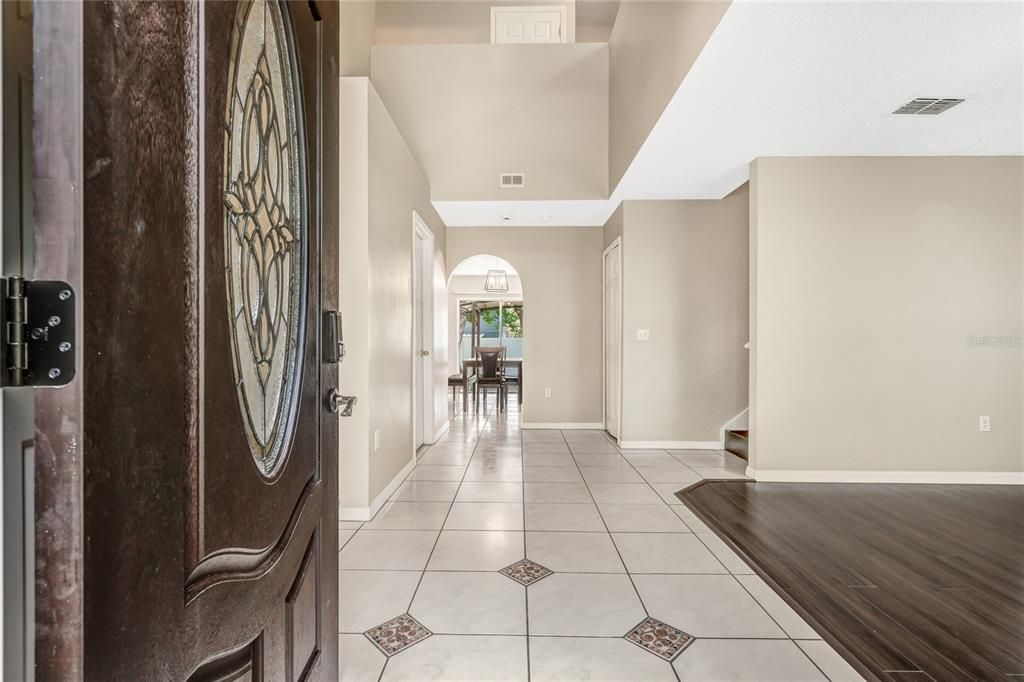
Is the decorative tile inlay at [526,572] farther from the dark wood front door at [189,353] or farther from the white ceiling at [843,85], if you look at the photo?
the white ceiling at [843,85]

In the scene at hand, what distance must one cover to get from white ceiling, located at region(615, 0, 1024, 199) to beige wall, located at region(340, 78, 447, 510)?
179cm

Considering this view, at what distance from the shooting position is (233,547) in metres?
0.69

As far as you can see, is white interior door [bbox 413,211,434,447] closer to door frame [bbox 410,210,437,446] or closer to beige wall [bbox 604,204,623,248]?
door frame [bbox 410,210,437,446]

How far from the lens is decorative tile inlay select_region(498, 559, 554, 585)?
213 cm

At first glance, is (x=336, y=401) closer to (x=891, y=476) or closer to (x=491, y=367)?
(x=891, y=476)

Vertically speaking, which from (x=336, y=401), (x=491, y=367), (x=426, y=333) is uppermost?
(x=426, y=333)

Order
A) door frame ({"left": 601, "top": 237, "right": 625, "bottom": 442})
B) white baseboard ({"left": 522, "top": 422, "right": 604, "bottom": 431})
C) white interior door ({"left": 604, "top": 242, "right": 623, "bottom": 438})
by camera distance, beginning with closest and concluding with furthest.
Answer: door frame ({"left": 601, "top": 237, "right": 625, "bottom": 442}) → white interior door ({"left": 604, "top": 242, "right": 623, "bottom": 438}) → white baseboard ({"left": 522, "top": 422, "right": 604, "bottom": 431})

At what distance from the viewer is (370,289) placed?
2926 mm

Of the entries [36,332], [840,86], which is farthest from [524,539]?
[840,86]

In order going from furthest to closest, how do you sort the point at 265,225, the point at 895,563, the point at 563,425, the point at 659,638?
1. the point at 563,425
2. the point at 895,563
3. the point at 659,638
4. the point at 265,225

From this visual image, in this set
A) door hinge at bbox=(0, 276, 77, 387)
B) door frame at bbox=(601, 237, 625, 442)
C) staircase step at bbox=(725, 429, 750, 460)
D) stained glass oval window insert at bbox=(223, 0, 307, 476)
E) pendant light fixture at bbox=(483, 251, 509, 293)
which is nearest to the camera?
door hinge at bbox=(0, 276, 77, 387)

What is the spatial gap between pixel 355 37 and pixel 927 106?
160 inches

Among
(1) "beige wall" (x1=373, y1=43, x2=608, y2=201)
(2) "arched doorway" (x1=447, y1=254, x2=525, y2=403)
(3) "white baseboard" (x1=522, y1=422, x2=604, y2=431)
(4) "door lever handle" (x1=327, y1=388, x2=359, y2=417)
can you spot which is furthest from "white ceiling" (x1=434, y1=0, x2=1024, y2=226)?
(2) "arched doorway" (x1=447, y1=254, x2=525, y2=403)

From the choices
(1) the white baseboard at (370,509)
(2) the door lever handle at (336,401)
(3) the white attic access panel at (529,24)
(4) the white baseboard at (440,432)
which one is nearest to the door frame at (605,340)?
(4) the white baseboard at (440,432)
